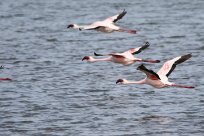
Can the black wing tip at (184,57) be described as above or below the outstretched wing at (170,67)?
above

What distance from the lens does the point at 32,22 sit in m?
41.3

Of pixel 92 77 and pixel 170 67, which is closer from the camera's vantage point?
pixel 170 67

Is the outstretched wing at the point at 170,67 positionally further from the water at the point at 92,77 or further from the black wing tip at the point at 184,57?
the water at the point at 92,77

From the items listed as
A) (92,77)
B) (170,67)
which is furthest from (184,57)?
(92,77)

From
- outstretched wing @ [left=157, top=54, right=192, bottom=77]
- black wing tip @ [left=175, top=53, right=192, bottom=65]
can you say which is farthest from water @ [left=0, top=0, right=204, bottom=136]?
black wing tip @ [left=175, top=53, right=192, bottom=65]

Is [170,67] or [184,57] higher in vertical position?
[184,57]

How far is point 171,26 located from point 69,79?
1412 centimetres

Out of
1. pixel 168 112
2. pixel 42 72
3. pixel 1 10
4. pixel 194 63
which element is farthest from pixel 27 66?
pixel 1 10

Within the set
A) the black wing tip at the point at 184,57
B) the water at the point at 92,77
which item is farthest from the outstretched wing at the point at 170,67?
the water at the point at 92,77

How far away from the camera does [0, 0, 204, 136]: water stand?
19203 mm

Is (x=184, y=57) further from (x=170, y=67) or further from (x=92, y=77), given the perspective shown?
(x=92, y=77)

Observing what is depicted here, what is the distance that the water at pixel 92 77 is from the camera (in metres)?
19.2

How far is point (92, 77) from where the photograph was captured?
25.9m

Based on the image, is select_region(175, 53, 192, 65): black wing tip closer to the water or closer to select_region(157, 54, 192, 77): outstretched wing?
select_region(157, 54, 192, 77): outstretched wing
